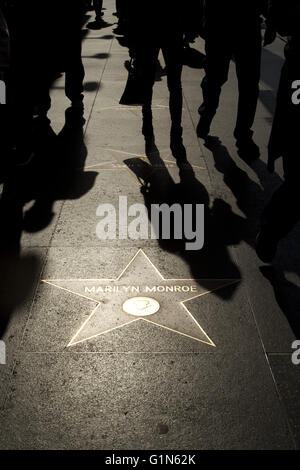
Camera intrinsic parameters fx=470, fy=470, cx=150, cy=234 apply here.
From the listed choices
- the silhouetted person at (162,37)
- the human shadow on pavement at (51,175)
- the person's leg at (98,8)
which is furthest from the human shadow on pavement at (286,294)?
the person's leg at (98,8)

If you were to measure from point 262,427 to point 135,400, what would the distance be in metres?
0.64

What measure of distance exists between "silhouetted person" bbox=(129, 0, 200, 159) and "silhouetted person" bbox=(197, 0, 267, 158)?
295 mm

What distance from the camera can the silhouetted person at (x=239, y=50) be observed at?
4.73 m

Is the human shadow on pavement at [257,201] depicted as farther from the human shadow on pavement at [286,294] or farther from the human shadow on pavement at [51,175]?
the human shadow on pavement at [51,175]

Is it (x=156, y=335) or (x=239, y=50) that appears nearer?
(x=156, y=335)

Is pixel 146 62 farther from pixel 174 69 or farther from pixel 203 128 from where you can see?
pixel 203 128

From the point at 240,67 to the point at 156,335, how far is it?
3345 millimetres

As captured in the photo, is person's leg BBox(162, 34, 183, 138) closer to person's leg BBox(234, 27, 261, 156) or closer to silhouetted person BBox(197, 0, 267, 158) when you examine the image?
silhouetted person BBox(197, 0, 267, 158)

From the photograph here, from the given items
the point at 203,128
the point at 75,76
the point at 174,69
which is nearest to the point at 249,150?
the point at 203,128

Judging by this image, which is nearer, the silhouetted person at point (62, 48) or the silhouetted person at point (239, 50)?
the silhouetted person at point (239, 50)

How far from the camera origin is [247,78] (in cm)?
503

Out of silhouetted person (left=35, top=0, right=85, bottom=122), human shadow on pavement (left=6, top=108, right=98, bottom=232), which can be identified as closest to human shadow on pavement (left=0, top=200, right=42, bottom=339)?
human shadow on pavement (left=6, top=108, right=98, bottom=232)

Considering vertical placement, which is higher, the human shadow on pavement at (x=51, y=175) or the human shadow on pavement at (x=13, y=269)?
the human shadow on pavement at (x=13, y=269)

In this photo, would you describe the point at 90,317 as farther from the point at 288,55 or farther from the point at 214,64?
the point at 214,64
